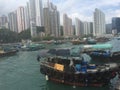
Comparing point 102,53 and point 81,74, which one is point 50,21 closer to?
point 102,53

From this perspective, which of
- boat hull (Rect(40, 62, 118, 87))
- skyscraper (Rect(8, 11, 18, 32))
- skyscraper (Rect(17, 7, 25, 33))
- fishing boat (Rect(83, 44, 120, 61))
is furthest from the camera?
skyscraper (Rect(8, 11, 18, 32))

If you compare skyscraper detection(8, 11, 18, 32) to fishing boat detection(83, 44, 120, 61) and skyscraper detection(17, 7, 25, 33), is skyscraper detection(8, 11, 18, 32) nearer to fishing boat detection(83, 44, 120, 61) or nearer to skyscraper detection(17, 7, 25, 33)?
skyscraper detection(17, 7, 25, 33)

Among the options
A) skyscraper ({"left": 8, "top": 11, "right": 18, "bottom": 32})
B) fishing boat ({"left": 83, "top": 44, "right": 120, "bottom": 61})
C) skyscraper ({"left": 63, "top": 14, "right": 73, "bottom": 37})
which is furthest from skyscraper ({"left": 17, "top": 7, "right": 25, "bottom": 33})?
fishing boat ({"left": 83, "top": 44, "right": 120, "bottom": 61})

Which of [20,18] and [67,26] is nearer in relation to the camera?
[20,18]

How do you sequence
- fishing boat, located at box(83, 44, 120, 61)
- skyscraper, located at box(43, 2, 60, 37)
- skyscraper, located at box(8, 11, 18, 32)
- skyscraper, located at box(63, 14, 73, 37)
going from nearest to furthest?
fishing boat, located at box(83, 44, 120, 61) < skyscraper, located at box(43, 2, 60, 37) < skyscraper, located at box(63, 14, 73, 37) < skyscraper, located at box(8, 11, 18, 32)

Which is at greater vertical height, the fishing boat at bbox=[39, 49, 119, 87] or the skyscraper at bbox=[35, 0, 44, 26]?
the skyscraper at bbox=[35, 0, 44, 26]

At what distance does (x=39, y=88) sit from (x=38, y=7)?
162 meters

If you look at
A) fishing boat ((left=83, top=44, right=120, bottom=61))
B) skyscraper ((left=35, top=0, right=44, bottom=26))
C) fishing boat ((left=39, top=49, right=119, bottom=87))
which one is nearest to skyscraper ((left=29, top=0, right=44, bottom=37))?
skyscraper ((left=35, top=0, right=44, bottom=26))

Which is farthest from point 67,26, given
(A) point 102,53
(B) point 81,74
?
(B) point 81,74

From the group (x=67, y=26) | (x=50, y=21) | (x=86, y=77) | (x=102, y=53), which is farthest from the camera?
(x=67, y=26)

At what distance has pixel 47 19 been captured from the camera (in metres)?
163

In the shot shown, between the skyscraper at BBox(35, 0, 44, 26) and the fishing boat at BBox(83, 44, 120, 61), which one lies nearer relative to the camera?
the fishing boat at BBox(83, 44, 120, 61)

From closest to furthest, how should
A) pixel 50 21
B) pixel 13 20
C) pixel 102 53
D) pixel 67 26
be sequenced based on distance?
pixel 102 53 → pixel 50 21 → pixel 13 20 → pixel 67 26

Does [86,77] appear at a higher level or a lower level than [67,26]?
lower
